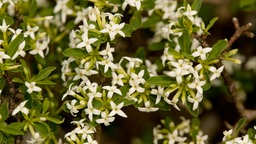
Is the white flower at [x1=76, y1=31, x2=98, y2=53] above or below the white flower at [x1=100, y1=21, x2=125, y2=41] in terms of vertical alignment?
below

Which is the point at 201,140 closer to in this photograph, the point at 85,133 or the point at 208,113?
the point at 85,133

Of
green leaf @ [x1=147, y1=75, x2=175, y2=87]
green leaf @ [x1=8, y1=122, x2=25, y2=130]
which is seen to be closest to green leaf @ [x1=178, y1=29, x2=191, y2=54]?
green leaf @ [x1=147, y1=75, x2=175, y2=87]

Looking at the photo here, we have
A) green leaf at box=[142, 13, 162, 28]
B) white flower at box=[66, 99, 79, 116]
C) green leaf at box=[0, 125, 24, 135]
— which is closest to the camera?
green leaf at box=[0, 125, 24, 135]

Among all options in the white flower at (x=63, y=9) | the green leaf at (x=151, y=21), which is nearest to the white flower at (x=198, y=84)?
the green leaf at (x=151, y=21)

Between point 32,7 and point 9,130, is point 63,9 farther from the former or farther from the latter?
point 9,130

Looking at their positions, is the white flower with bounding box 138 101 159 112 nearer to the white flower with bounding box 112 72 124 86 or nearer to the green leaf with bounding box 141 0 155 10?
the white flower with bounding box 112 72 124 86

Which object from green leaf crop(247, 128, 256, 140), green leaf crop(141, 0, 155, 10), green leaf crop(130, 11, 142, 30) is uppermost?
green leaf crop(141, 0, 155, 10)

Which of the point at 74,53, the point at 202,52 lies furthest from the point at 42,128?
the point at 202,52
